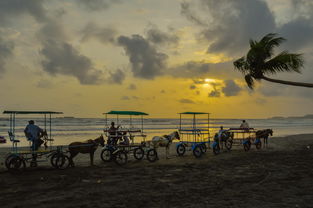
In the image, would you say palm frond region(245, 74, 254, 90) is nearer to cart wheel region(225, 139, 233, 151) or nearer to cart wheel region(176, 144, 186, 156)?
cart wheel region(176, 144, 186, 156)

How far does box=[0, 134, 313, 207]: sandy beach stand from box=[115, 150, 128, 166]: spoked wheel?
0.68 meters

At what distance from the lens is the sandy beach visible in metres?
7.56

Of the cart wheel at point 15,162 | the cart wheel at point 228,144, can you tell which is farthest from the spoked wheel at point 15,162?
the cart wheel at point 228,144

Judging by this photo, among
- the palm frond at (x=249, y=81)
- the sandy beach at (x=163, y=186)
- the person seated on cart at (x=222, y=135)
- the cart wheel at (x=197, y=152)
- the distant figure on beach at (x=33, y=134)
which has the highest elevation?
the palm frond at (x=249, y=81)

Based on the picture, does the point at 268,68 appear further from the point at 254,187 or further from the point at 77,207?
the point at 77,207

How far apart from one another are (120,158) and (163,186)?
527cm

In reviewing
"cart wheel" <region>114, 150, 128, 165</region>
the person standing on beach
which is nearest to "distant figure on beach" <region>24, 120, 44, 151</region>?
the person standing on beach

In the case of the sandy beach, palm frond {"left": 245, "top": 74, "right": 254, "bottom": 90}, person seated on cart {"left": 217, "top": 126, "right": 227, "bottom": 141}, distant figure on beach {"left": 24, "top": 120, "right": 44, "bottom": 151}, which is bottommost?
the sandy beach

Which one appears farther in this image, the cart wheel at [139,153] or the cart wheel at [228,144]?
the cart wheel at [228,144]

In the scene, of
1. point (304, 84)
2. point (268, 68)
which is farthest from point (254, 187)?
point (268, 68)

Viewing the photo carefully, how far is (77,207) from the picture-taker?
712 cm

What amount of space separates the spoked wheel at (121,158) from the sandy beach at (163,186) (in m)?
0.68

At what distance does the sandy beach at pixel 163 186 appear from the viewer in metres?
7.56

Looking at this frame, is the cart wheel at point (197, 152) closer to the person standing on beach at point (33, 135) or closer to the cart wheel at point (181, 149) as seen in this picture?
the cart wheel at point (181, 149)
